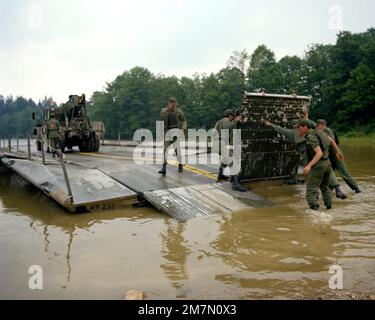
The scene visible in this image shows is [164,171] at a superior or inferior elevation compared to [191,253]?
superior

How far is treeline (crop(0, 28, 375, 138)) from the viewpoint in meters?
47.3

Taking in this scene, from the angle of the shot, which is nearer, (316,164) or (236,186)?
(316,164)

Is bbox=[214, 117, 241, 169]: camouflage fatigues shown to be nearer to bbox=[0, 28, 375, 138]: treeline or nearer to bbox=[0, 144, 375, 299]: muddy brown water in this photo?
bbox=[0, 144, 375, 299]: muddy brown water

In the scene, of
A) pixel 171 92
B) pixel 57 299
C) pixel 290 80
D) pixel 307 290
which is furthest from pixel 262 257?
pixel 171 92

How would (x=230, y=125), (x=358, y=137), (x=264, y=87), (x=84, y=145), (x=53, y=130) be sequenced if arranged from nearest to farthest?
(x=230, y=125) < (x=53, y=130) < (x=84, y=145) < (x=358, y=137) < (x=264, y=87)

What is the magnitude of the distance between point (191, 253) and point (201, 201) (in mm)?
2784

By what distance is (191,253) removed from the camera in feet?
17.4

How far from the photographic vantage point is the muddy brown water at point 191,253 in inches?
165

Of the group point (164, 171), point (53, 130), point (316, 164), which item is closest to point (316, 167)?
point (316, 164)

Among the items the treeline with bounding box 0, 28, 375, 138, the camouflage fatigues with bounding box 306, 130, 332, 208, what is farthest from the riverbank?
the camouflage fatigues with bounding box 306, 130, 332, 208

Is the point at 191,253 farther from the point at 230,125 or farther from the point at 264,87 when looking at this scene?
the point at 264,87

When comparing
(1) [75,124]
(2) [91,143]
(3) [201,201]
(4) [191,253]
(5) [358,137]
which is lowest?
(4) [191,253]

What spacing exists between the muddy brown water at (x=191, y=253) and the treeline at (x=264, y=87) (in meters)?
27.9

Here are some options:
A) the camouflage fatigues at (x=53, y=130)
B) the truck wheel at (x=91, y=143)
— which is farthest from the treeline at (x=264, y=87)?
the camouflage fatigues at (x=53, y=130)
